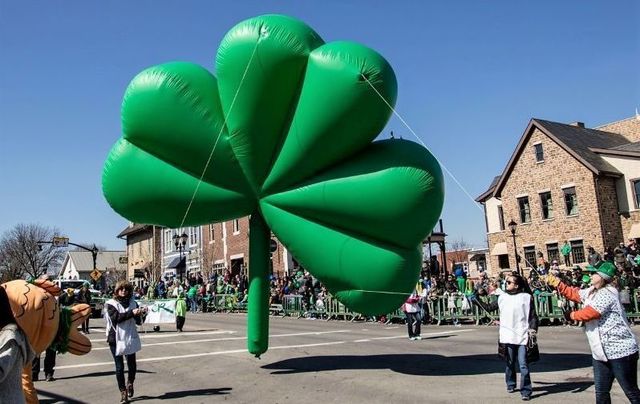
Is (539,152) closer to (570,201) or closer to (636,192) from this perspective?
(570,201)

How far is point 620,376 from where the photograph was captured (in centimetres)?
523

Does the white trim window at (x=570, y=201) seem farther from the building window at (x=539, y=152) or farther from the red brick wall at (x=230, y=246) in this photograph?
the red brick wall at (x=230, y=246)

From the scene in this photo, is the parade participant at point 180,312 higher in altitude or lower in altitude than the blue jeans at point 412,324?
higher

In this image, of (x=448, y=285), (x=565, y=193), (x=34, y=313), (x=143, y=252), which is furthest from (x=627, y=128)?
(x=143, y=252)

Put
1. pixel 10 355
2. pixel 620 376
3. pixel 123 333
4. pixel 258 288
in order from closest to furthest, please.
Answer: pixel 10 355, pixel 620 376, pixel 123 333, pixel 258 288

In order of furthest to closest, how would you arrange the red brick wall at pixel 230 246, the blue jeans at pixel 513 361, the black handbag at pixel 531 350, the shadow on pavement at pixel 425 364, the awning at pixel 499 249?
the red brick wall at pixel 230 246
the awning at pixel 499 249
the shadow on pavement at pixel 425 364
the black handbag at pixel 531 350
the blue jeans at pixel 513 361

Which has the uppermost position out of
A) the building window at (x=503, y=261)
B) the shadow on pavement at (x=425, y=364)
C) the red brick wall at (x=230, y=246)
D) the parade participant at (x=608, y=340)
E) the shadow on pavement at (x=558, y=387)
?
the red brick wall at (x=230, y=246)

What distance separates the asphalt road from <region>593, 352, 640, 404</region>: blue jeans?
1434 mm

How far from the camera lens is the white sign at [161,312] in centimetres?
1688

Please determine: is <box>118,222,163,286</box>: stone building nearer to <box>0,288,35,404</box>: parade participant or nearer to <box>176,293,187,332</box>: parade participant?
<box>176,293,187,332</box>: parade participant

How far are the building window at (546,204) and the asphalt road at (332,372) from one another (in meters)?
19.0

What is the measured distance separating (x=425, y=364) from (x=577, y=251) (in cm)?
2402

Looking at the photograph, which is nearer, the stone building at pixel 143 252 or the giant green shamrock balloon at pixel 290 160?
the giant green shamrock balloon at pixel 290 160

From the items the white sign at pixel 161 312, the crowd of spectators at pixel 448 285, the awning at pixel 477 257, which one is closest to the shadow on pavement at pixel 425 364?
the crowd of spectators at pixel 448 285
